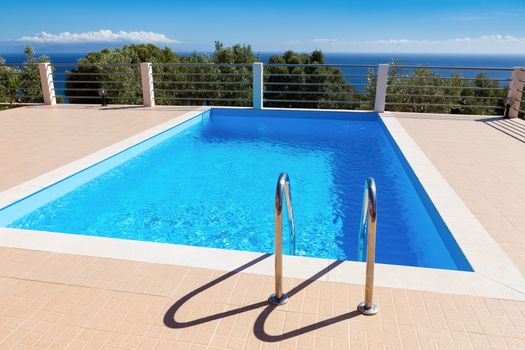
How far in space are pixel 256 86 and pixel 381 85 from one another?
3.20 meters

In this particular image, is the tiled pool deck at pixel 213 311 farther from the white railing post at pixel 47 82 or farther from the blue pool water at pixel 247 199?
the white railing post at pixel 47 82

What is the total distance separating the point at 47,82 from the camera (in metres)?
10.6

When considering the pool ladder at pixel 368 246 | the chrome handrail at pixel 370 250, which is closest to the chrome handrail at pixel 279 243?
the pool ladder at pixel 368 246

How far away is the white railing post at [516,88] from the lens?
855 centimetres

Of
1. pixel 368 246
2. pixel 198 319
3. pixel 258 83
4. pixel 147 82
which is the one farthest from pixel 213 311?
pixel 147 82

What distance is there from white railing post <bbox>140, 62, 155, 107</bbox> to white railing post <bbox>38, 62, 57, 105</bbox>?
2604 millimetres

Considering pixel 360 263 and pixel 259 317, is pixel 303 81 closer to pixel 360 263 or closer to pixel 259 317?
pixel 360 263

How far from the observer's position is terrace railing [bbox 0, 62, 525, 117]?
9.09 m

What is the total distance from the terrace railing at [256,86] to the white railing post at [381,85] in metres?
0.02

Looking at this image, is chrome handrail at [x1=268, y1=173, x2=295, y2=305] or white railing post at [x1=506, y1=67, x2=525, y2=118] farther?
white railing post at [x1=506, y1=67, x2=525, y2=118]

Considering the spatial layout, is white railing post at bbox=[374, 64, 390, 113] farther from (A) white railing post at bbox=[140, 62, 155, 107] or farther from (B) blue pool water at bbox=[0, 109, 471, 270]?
(A) white railing post at bbox=[140, 62, 155, 107]

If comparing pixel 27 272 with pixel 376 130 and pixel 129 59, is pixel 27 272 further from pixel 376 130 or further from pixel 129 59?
pixel 129 59

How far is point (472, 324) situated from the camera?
2.31 m

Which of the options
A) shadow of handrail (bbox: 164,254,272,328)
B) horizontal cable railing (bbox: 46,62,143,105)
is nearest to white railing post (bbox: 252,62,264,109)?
horizontal cable railing (bbox: 46,62,143,105)
